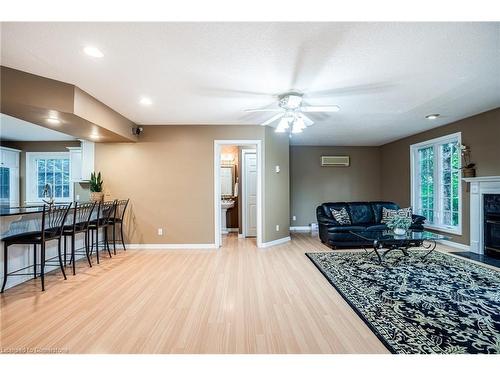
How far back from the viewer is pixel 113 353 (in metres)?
1.83

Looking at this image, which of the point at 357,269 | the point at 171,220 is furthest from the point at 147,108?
the point at 357,269

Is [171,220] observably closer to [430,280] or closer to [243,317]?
[243,317]

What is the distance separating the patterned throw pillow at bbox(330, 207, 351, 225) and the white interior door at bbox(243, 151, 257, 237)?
6.28 ft

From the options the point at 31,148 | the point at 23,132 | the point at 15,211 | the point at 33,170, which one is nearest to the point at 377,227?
the point at 15,211

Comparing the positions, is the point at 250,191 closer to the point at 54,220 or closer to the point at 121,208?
the point at 121,208

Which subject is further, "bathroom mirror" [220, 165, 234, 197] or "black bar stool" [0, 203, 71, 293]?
"bathroom mirror" [220, 165, 234, 197]

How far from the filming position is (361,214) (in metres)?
5.77

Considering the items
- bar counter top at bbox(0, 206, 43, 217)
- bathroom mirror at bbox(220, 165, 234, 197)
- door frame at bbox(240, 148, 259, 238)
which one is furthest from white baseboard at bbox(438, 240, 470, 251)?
bar counter top at bbox(0, 206, 43, 217)

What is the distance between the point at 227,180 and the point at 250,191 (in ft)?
3.64

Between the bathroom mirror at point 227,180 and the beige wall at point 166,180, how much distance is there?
1.97 meters

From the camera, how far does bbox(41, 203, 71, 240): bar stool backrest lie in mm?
3188

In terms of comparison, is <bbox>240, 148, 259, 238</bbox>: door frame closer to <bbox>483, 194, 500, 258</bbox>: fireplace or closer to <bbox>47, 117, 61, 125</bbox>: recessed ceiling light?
<bbox>47, 117, 61, 125</bbox>: recessed ceiling light

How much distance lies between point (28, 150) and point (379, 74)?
28.3 ft
